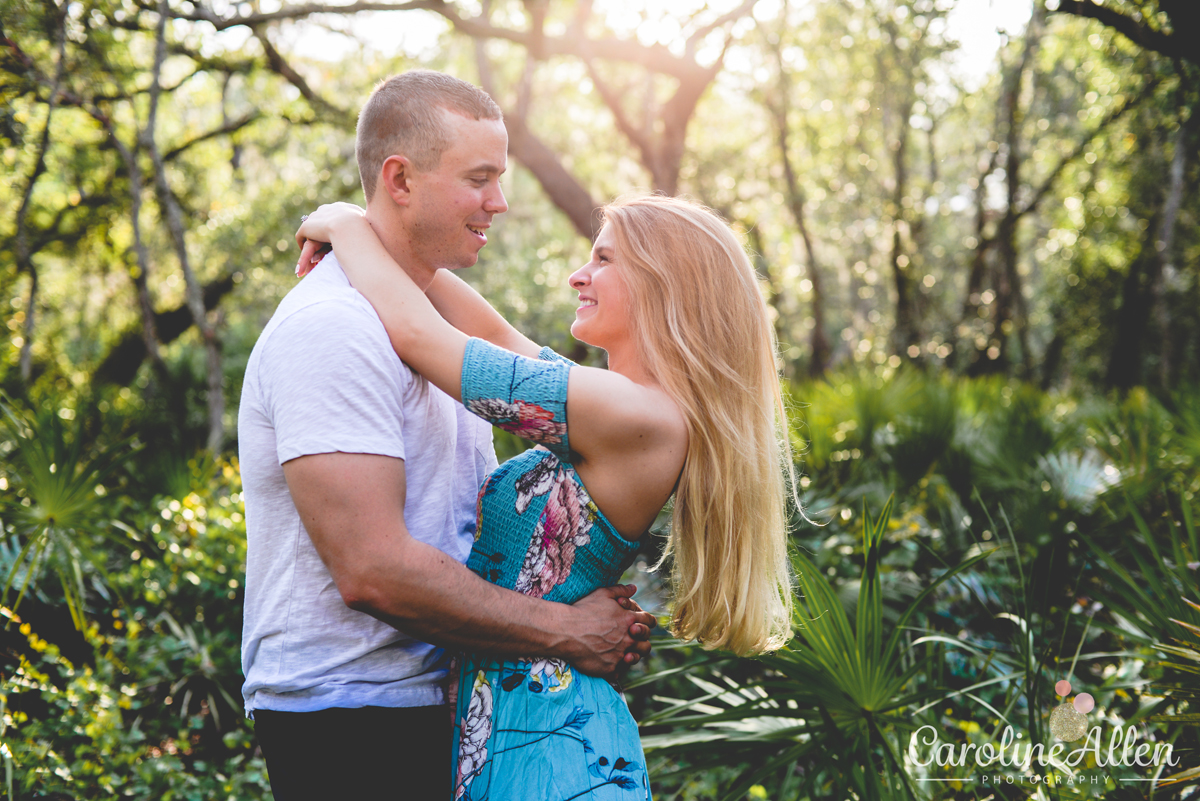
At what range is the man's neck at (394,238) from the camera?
212cm

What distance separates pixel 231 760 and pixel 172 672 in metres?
0.64

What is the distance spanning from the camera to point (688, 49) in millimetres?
10836

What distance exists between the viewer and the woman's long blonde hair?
2.05 m

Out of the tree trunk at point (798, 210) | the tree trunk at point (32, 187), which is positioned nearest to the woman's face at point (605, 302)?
the tree trunk at point (32, 187)

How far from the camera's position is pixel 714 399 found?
2059mm

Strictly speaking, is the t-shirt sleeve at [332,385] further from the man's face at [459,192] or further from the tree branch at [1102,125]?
the tree branch at [1102,125]

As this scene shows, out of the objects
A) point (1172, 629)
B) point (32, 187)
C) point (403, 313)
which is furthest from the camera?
point (32, 187)

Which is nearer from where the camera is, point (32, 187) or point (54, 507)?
point (54, 507)

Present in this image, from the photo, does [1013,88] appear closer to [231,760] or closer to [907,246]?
[907,246]

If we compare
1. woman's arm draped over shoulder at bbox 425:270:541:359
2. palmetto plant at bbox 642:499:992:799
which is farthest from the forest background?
woman's arm draped over shoulder at bbox 425:270:541:359

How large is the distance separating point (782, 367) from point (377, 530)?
1.62m

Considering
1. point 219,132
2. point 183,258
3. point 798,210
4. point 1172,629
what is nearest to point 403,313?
point 1172,629

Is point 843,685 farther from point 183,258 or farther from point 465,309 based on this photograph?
point 183,258

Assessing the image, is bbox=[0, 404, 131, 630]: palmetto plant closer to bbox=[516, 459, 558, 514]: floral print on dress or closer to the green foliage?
the green foliage
